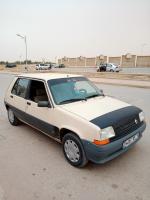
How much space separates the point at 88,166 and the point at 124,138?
2.83ft

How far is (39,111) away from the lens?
395 cm

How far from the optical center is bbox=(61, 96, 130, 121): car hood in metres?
3.10

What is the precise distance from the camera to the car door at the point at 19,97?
4539 mm

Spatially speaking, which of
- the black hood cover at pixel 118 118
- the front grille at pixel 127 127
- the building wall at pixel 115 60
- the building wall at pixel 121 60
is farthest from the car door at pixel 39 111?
the building wall at pixel 115 60

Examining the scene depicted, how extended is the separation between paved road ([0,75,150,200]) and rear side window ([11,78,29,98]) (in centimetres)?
133

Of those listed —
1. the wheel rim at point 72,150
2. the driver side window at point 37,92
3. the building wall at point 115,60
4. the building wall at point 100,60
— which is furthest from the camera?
the building wall at point 100,60

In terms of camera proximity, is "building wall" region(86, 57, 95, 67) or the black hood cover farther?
"building wall" region(86, 57, 95, 67)

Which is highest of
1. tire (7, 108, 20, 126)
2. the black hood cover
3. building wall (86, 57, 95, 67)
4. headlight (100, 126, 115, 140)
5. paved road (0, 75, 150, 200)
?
building wall (86, 57, 95, 67)

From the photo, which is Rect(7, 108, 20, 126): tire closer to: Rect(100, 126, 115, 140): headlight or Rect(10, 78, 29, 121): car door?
Rect(10, 78, 29, 121): car door

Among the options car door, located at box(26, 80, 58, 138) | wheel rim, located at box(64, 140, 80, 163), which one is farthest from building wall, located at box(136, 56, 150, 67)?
wheel rim, located at box(64, 140, 80, 163)

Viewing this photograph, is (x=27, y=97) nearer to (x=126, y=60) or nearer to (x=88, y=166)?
(x=88, y=166)

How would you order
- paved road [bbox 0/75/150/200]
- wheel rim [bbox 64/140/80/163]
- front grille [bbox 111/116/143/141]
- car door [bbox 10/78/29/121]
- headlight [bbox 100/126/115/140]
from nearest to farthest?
paved road [bbox 0/75/150/200] → headlight [bbox 100/126/115/140] → front grille [bbox 111/116/143/141] → wheel rim [bbox 64/140/80/163] → car door [bbox 10/78/29/121]

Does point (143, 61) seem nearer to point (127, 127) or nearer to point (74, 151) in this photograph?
point (127, 127)

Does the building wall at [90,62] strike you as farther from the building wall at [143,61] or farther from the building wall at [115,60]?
the building wall at [143,61]
